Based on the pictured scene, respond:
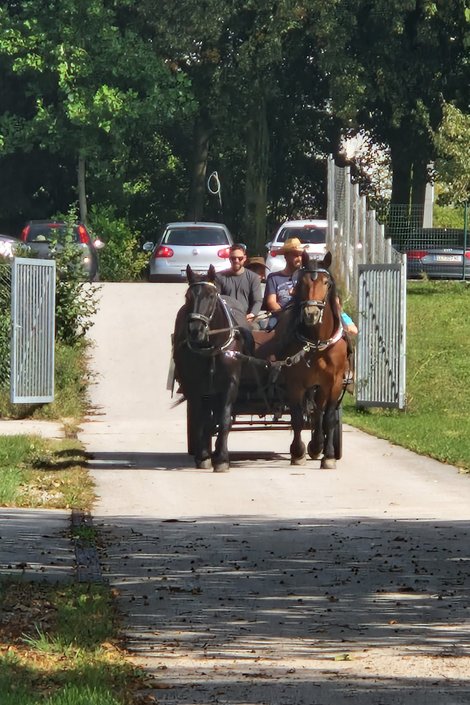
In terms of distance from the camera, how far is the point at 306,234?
38812mm

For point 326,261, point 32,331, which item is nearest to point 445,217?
point 32,331

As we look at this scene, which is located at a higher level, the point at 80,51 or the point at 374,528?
the point at 80,51

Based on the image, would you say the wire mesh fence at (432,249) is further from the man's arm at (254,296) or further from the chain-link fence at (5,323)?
the man's arm at (254,296)

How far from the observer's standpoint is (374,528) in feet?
37.3

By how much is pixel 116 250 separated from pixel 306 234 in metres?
8.73

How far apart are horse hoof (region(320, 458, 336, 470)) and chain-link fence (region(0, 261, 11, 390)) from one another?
793 cm

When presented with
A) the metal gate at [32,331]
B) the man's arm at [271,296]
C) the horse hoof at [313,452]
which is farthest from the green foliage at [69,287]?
the horse hoof at [313,452]

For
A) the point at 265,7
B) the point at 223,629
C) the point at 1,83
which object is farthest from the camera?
the point at 1,83

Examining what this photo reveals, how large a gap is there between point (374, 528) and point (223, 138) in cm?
4067

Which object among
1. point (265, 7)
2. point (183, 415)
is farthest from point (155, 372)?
point (265, 7)

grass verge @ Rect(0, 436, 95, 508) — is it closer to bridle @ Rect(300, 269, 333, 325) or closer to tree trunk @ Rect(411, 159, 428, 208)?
bridle @ Rect(300, 269, 333, 325)

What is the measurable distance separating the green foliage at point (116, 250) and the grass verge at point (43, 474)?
26.4m

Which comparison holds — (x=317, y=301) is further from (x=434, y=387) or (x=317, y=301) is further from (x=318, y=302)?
(x=434, y=387)

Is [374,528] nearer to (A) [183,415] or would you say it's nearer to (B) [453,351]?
(A) [183,415]
